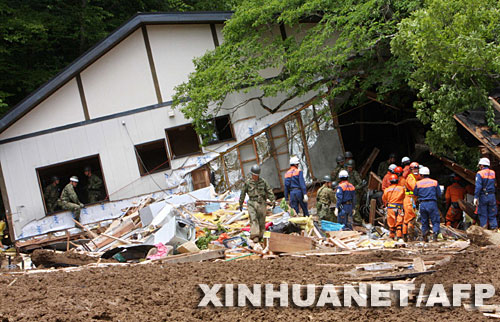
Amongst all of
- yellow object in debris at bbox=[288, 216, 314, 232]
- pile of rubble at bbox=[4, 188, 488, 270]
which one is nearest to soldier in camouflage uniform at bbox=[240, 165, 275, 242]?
pile of rubble at bbox=[4, 188, 488, 270]

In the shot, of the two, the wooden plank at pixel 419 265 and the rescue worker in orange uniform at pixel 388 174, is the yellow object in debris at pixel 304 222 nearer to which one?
the rescue worker in orange uniform at pixel 388 174

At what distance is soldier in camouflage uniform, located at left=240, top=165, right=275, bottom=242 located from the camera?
1256 cm

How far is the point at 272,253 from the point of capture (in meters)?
11.1

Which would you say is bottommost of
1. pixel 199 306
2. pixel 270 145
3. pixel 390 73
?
pixel 199 306

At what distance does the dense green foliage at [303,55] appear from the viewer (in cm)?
1592

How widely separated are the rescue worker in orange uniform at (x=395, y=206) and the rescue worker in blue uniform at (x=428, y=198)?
862 mm

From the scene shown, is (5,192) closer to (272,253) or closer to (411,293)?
(272,253)

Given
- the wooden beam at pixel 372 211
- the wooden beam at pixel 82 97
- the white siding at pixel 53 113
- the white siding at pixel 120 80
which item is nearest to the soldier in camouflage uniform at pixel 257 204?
the wooden beam at pixel 372 211

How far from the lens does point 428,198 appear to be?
12.1 metres

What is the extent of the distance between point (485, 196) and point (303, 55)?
7.05m

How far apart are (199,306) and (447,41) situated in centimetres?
936

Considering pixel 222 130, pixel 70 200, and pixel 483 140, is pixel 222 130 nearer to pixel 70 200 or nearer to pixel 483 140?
pixel 70 200

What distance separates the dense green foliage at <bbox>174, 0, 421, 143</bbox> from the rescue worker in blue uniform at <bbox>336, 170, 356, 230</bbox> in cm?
355

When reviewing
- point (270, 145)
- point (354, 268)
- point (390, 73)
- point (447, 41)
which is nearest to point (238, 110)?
point (270, 145)
